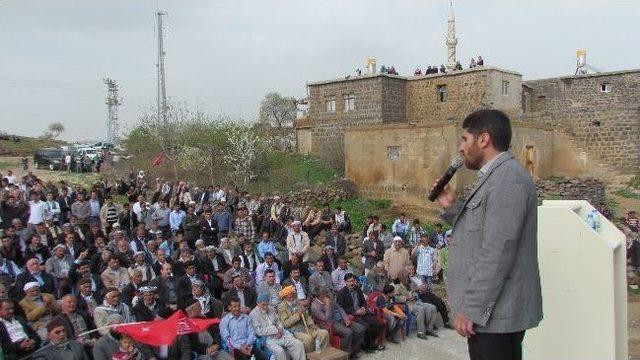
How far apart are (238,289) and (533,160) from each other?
18090 millimetres

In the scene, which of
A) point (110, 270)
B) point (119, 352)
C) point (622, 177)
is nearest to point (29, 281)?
point (110, 270)

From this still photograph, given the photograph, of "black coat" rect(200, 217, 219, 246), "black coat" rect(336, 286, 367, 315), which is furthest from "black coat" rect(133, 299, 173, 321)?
"black coat" rect(200, 217, 219, 246)

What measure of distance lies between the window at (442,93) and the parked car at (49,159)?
68.2 ft

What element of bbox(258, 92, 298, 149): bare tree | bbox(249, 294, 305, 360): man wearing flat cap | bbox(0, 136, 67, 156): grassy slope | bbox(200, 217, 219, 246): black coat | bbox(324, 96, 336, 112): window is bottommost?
bbox(249, 294, 305, 360): man wearing flat cap

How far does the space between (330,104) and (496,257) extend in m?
26.9

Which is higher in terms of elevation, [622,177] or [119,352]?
[622,177]

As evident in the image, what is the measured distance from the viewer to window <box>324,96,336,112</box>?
1137 inches

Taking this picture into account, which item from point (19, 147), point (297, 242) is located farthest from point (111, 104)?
point (297, 242)

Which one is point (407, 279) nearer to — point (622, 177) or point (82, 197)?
point (82, 197)

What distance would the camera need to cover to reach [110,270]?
896 centimetres

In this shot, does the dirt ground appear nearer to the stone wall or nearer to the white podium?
the white podium

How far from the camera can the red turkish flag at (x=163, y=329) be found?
700 centimetres

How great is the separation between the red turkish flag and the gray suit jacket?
17.7ft

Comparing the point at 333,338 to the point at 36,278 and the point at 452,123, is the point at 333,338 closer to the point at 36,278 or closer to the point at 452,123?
the point at 36,278
